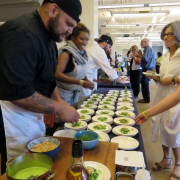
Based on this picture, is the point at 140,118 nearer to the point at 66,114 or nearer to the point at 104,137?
the point at 104,137

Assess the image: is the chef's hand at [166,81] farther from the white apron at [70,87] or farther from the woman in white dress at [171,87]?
the white apron at [70,87]

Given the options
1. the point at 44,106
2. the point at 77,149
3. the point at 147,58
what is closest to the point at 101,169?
the point at 77,149

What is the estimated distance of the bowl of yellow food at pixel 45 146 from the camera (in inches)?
31.3

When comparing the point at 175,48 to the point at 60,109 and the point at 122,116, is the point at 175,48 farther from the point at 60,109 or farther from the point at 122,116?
the point at 60,109

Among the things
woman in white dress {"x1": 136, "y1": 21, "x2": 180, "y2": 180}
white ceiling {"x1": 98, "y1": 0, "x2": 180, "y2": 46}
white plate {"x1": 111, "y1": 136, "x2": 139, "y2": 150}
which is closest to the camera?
white plate {"x1": 111, "y1": 136, "x2": 139, "y2": 150}

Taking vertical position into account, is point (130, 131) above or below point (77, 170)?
below

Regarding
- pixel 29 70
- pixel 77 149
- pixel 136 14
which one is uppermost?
pixel 136 14

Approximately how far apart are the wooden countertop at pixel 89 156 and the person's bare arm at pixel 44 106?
16 centimetres

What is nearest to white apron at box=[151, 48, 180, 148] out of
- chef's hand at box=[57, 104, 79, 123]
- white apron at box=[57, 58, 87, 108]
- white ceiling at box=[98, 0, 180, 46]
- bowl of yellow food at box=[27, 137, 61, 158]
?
white apron at box=[57, 58, 87, 108]

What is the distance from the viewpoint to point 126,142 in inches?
45.0

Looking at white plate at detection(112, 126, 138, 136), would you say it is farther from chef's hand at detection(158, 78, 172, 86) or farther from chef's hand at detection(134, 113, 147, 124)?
chef's hand at detection(158, 78, 172, 86)

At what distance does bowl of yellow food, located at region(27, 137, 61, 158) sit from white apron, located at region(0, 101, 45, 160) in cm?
12

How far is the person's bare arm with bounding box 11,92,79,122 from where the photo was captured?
81 cm

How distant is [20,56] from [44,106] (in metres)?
0.27
